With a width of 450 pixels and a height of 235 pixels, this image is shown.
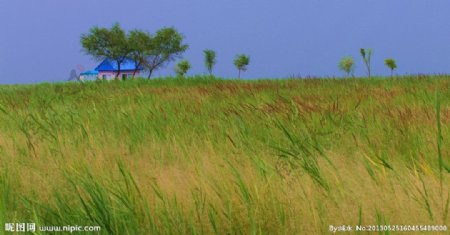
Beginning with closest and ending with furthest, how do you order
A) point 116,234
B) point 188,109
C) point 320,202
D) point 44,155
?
point 116,234 → point 320,202 → point 44,155 → point 188,109

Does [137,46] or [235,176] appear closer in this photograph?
[235,176]

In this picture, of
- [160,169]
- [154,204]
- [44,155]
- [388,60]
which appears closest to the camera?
[154,204]

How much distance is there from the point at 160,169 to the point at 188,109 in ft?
9.21

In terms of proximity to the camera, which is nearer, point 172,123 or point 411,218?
point 411,218

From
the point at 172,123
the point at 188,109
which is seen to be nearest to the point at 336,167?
the point at 172,123

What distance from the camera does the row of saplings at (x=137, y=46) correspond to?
45.1 meters

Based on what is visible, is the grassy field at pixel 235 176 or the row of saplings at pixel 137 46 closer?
the grassy field at pixel 235 176

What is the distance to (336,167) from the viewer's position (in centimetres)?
243

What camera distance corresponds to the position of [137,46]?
151 feet

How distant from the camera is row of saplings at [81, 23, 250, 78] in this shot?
45.1m

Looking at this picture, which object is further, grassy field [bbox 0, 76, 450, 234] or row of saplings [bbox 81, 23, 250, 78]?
row of saplings [bbox 81, 23, 250, 78]

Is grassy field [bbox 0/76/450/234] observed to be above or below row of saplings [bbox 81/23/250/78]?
below

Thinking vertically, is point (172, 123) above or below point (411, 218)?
above

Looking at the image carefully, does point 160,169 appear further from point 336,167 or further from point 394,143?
point 394,143
